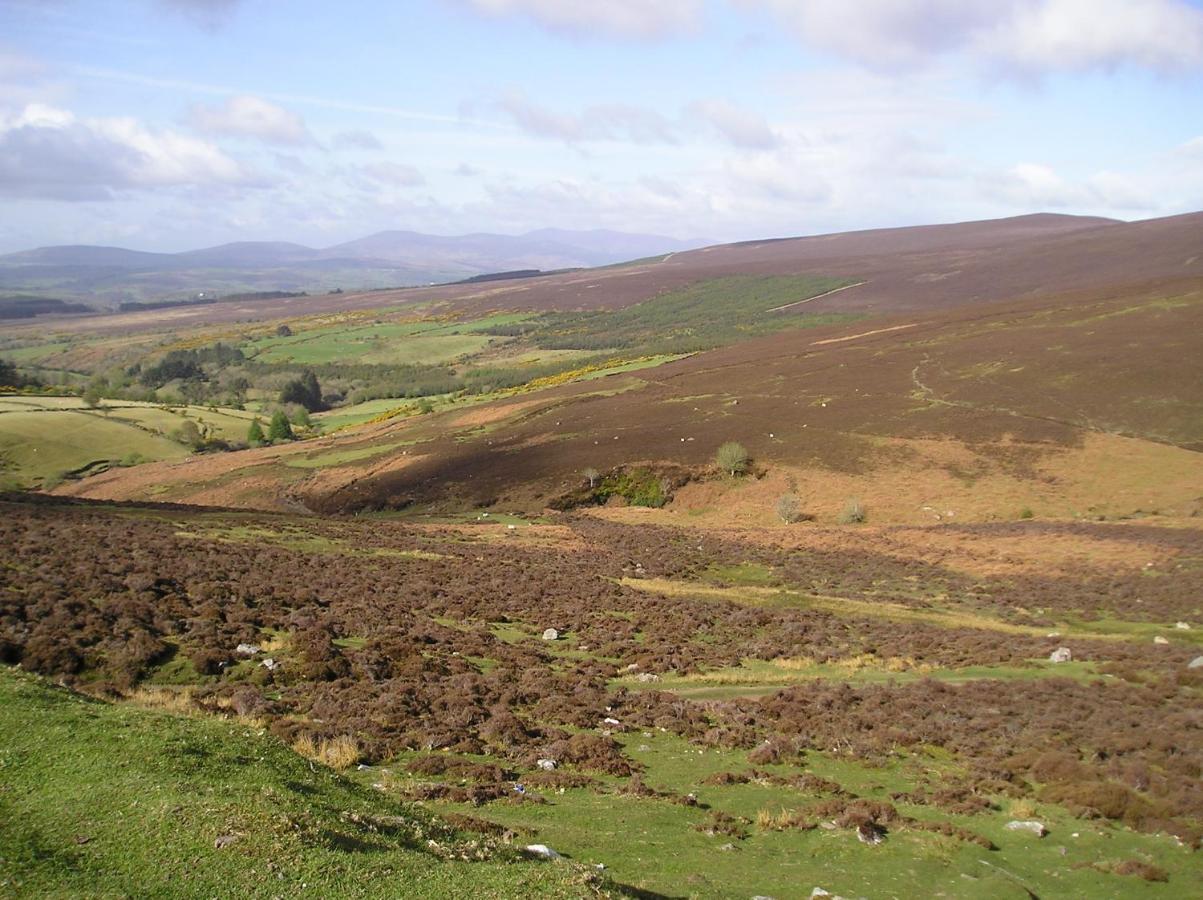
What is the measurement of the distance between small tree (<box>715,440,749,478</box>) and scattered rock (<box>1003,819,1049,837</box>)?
4762 cm

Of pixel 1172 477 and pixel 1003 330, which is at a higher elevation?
pixel 1003 330

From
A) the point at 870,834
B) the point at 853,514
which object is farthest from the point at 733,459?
the point at 870,834

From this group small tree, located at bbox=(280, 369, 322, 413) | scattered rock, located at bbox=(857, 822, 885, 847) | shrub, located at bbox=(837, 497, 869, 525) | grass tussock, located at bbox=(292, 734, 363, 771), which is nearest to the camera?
scattered rock, located at bbox=(857, 822, 885, 847)

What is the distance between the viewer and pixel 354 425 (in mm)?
110688

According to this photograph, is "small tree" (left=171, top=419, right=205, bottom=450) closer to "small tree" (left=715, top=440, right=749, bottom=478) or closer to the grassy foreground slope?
"small tree" (left=715, top=440, right=749, bottom=478)

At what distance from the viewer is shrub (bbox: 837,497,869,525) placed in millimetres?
52750

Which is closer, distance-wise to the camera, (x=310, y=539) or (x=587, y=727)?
(x=587, y=727)

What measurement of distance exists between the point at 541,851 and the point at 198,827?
14.0ft

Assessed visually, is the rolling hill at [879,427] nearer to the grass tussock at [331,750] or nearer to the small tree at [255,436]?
the small tree at [255,436]

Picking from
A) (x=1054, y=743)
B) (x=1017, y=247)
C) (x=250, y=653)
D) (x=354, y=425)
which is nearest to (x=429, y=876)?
(x=250, y=653)

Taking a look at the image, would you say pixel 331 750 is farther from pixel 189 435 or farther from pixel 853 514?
pixel 189 435

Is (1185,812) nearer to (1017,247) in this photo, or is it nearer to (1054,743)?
(1054,743)

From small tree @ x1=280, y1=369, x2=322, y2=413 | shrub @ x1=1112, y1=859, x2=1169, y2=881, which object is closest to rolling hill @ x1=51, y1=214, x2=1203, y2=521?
small tree @ x1=280, y1=369, x2=322, y2=413

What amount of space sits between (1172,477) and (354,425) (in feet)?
300
